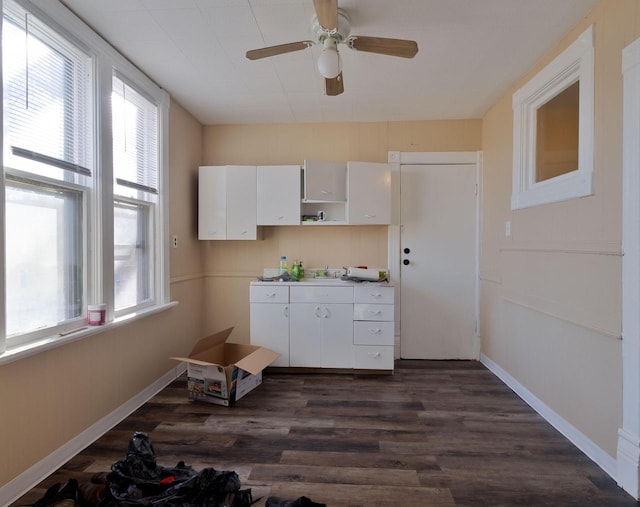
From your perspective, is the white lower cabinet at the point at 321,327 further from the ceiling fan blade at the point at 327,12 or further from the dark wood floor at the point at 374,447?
the ceiling fan blade at the point at 327,12

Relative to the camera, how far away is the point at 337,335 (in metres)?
2.97

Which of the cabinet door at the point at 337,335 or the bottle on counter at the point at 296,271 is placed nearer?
the cabinet door at the point at 337,335

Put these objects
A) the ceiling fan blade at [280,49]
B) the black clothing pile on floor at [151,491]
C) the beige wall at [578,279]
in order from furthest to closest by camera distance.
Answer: the ceiling fan blade at [280,49] < the beige wall at [578,279] < the black clothing pile on floor at [151,491]

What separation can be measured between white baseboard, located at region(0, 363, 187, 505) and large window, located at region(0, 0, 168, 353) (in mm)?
628

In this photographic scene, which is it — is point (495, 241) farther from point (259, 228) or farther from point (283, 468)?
point (283, 468)

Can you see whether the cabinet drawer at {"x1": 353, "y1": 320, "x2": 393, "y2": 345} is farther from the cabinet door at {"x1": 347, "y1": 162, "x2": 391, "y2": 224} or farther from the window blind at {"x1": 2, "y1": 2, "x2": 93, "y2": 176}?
the window blind at {"x1": 2, "y1": 2, "x2": 93, "y2": 176}

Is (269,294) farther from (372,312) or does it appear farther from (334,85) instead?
(334,85)

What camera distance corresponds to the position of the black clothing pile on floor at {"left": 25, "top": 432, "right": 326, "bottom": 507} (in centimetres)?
144

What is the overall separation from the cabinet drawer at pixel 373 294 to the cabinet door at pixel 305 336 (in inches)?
15.8

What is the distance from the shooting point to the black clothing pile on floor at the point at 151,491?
1437 mm

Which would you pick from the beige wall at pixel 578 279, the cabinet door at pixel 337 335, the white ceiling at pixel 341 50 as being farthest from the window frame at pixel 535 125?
the cabinet door at pixel 337 335

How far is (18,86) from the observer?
5.21ft

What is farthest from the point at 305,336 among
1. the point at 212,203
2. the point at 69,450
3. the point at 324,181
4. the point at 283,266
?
the point at 69,450

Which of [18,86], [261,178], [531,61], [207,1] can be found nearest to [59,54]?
[18,86]
